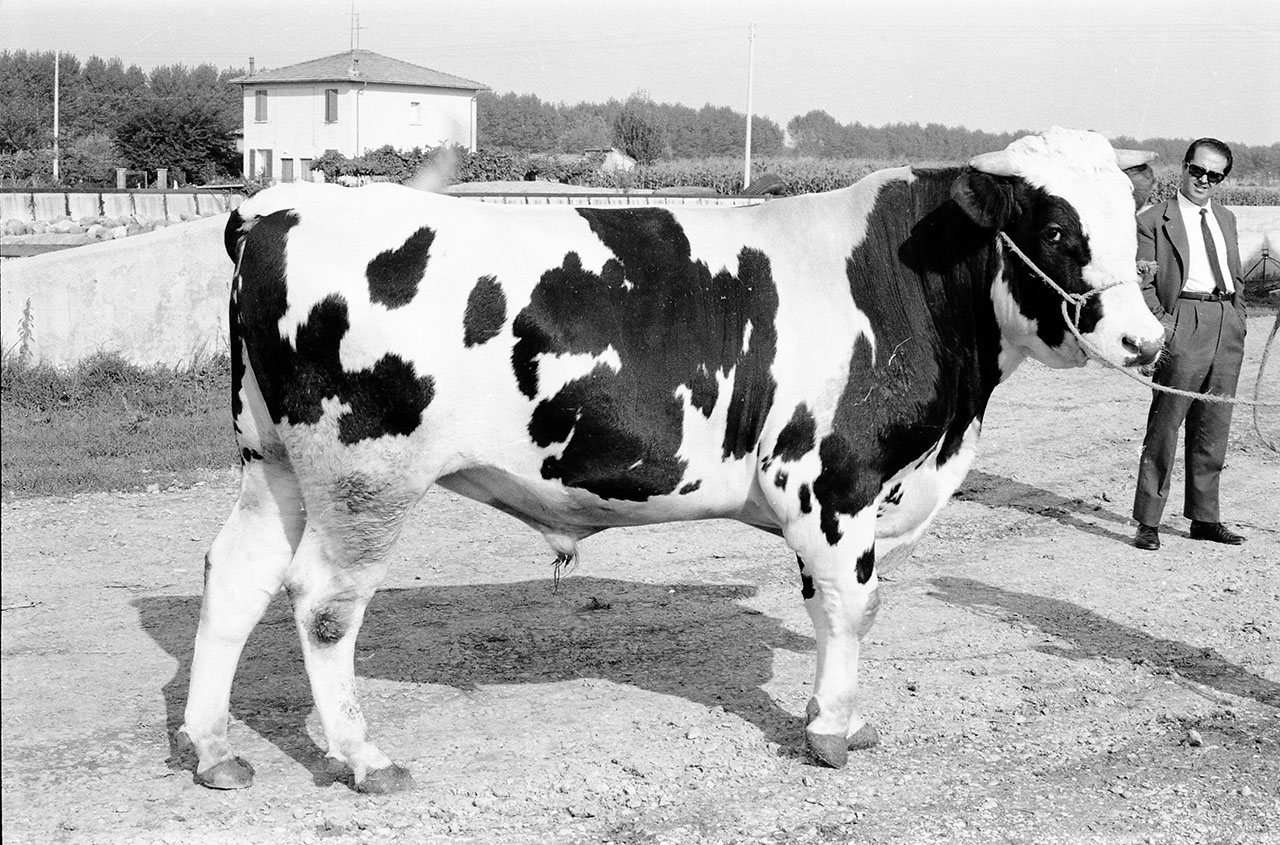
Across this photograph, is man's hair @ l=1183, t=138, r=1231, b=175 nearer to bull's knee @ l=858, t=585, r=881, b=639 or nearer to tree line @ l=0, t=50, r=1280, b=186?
bull's knee @ l=858, t=585, r=881, b=639

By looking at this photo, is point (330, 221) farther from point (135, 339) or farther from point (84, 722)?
point (135, 339)

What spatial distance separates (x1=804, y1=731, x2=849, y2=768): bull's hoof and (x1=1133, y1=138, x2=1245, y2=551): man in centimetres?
417

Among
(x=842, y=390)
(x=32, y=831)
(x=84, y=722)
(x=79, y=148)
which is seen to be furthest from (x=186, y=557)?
(x=79, y=148)

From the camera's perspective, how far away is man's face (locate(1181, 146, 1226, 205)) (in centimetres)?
Result: 820

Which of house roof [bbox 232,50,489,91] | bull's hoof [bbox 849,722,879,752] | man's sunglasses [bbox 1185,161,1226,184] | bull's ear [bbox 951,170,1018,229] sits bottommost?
bull's hoof [bbox 849,722,879,752]

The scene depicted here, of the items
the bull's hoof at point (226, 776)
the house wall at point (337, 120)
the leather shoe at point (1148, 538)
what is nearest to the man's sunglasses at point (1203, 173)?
the leather shoe at point (1148, 538)

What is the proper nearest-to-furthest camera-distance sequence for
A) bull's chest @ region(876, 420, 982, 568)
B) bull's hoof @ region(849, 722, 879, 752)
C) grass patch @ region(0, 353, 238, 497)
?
bull's hoof @ region(849, 722, 879, 752) < bull's chest @ region(876, 420, 982, 568) < grass patch @ region(0, 353, 238, 497)

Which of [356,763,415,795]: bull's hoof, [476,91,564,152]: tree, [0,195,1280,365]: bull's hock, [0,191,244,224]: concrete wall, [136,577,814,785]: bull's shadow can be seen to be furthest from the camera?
[476,91,564,152]: tree

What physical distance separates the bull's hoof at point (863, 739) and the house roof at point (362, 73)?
63814mm

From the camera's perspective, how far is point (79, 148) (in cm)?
5859

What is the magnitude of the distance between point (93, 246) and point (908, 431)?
9.30 meters

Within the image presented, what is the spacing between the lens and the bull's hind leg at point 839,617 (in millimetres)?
4934

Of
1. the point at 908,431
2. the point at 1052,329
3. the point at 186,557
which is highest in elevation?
the point at 1052,329

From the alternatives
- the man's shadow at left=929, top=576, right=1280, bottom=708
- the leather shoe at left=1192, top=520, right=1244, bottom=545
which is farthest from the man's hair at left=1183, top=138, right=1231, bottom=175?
the man's shadow at left=929, top=576, right=1280, bottom=708
